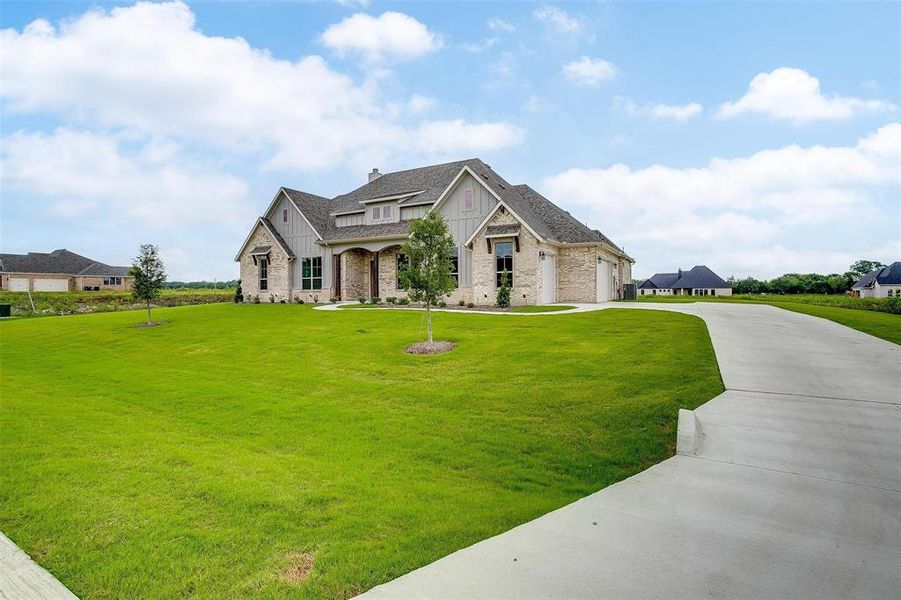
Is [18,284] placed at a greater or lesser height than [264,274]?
greater

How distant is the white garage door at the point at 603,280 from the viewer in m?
27.9

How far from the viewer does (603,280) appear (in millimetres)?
28891

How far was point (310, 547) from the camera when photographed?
3969mm

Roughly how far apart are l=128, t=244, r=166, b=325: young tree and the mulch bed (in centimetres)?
1727

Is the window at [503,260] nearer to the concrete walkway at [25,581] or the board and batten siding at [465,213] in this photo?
the board and batten siding at [465,213]

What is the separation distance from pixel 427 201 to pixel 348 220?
758cm

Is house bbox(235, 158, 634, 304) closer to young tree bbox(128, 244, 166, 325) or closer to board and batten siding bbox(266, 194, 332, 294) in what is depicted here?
board and batten siding bbox(266, 194, 332, 294)

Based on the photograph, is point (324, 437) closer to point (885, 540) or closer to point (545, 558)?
point (545, 558)

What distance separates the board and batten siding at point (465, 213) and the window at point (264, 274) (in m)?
15.6

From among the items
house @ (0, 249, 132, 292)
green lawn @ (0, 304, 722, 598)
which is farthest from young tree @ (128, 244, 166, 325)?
house @ (0, 249, 132, 292)

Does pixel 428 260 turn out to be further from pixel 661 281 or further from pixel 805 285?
pixel 661 281

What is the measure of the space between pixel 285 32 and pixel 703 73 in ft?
51.3

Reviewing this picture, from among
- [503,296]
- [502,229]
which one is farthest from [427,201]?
[503,296]

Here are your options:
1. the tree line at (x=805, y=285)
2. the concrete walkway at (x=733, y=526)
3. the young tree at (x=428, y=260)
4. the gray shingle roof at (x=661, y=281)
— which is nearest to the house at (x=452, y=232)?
the young tree at (x=428, y=260)
